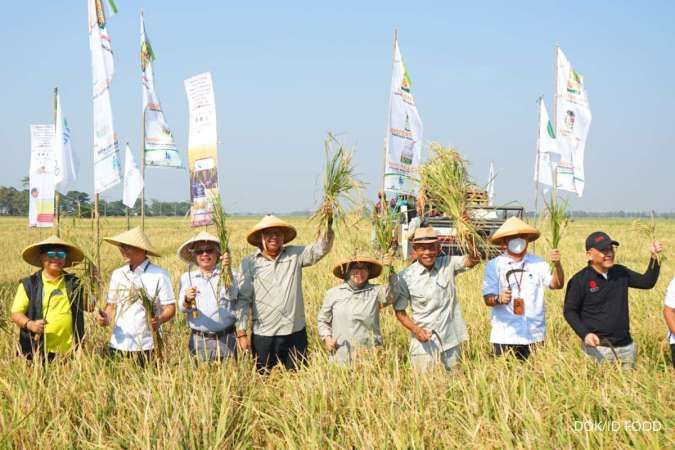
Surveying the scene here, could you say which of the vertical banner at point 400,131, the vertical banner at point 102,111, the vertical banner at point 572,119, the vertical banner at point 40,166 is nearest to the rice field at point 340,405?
the vertical banner at point 102,111

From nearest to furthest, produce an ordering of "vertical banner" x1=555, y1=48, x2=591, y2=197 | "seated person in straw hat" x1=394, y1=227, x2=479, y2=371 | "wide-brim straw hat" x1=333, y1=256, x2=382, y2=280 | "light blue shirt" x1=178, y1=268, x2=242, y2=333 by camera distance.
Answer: "seated person in straw hat" x1=394, y1=227, x2=479, y2=371 < "wide-brim straw hat" x1=333, y1=256, x2=382, y2=280 < "light blue shirt" x1=178, y1=268, x2=242, y2=333 < "vertical banner" x1=555, y1=48, x2=591, y2=197

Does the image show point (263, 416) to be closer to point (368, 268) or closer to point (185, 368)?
point (185, 368)

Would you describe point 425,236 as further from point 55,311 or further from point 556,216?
point 55,311

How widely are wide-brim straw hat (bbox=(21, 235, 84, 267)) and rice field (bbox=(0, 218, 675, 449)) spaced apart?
2.51 feet

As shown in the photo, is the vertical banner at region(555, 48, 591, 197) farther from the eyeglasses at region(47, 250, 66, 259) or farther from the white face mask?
the eyeglasses at region(47, 250, 66, 259)

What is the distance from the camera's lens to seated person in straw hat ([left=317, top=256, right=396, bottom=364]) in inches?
161

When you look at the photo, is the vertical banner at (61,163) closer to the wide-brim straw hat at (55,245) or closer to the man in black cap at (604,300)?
the wide-brim straw hat at (55,245)

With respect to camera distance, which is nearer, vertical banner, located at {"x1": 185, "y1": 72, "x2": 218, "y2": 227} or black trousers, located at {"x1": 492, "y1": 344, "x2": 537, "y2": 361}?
black trousers, located at {"x1": 492, "y1": 344, "x2": 537, "y2": 361}

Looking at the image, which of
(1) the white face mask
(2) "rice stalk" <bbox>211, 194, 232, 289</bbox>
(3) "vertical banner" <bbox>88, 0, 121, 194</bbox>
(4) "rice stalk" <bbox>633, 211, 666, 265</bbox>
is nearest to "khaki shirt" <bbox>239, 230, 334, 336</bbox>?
(2) "rice stalk" <bbox>211, 194, 232, 289</bbox>

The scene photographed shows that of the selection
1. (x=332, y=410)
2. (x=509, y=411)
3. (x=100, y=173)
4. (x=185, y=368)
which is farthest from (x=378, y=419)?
(x=100, y=173)

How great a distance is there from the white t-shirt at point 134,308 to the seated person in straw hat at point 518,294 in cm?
229

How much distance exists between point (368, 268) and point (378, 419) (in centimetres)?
136

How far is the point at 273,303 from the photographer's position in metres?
4.22

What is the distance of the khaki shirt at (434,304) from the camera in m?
4.04
